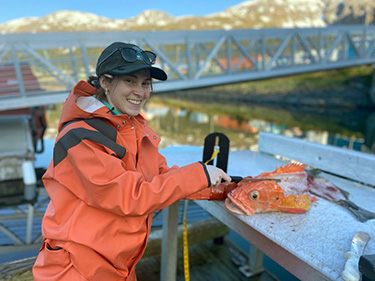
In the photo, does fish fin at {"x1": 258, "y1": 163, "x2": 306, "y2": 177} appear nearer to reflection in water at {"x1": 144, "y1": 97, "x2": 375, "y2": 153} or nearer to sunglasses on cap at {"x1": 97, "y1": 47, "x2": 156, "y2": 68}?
sunglasses on cap at {"x1": 97, "y1": 47, "x2": 156, "y2": 68}

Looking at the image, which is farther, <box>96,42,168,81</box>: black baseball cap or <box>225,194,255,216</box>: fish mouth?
<box>225,194,255,216</box>: fish mouth

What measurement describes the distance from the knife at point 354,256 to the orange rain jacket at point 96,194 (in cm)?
87

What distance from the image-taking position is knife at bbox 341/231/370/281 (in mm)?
1358

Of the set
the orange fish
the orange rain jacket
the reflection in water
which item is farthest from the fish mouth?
the reflection in water

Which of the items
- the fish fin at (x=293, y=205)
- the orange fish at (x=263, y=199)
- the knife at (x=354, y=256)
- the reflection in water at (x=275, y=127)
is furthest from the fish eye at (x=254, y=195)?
the reflection in water at (x=275, y=127)

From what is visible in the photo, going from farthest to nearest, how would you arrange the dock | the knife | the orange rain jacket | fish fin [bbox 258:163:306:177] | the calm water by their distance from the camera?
the calm water, the dock, fish fin [bbox 258:163:306:177], the orange rain jacket, the knife

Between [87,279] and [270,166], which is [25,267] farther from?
[270,166]

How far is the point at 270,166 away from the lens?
347 centimetres

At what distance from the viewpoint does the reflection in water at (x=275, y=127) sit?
695 inches

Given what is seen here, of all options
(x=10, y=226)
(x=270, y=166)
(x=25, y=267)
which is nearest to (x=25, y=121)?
(x=10, y=226)

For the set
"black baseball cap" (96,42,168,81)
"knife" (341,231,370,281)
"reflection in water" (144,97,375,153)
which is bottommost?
"reflection in water" (144,97,375,153)

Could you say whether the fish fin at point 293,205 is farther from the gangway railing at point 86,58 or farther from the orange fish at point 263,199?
the gangway railing at point 86,58

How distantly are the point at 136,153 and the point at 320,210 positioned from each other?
151 centimetres

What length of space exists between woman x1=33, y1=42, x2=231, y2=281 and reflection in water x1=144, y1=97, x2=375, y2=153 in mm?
13774
